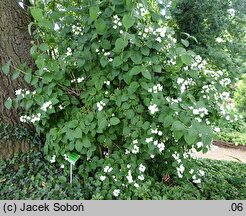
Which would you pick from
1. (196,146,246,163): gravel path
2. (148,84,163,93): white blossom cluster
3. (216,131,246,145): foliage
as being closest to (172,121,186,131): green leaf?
(148,84,163,93): white blossom cluster

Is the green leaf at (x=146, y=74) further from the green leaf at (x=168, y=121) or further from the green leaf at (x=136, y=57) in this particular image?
the green leaf at (x=168, y=121)

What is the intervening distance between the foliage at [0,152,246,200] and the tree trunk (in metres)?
0.12

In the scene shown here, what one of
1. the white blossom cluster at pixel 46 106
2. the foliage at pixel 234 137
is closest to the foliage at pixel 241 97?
the foliage at pixel 234 137

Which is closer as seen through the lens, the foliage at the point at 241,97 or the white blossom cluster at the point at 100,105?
the white blossom cluster at the point at 100,105

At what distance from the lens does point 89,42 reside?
1.65 meters

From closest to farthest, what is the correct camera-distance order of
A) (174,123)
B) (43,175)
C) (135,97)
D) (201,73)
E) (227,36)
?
(174,123)
(135,97)
(201,73)
(43,175)
(227,36)

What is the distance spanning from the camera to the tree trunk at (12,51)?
201cm

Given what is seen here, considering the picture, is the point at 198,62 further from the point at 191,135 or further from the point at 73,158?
the point at 73,158

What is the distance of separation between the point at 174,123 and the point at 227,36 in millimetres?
5367

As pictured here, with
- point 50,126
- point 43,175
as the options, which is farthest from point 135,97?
point 43,175

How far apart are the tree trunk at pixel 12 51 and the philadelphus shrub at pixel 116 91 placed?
0.30 m

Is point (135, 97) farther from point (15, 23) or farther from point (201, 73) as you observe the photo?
point (15, 23)

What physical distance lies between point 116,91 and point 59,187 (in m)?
0.73

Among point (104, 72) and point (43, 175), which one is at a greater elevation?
point (104, 72)
